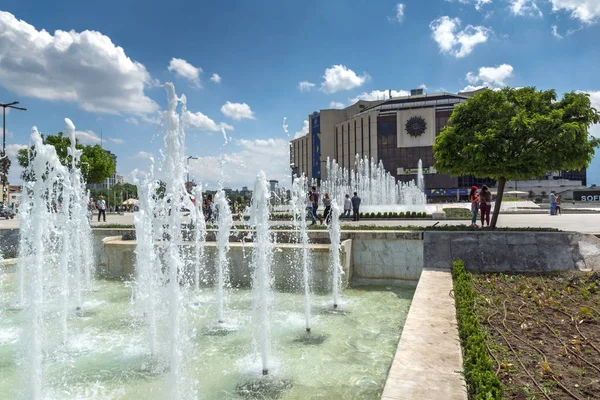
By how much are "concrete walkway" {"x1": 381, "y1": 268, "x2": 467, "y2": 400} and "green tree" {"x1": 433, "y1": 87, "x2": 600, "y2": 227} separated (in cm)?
582

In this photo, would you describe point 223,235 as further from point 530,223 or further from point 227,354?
point 530,223

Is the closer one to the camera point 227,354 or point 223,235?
point 227,354

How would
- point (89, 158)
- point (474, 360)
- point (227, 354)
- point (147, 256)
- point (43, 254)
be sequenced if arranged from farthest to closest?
point (89, 158) < point (147, 256) < point (43, 254) < point (227, 354) < point (474, 360)

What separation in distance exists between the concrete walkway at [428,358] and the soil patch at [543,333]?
36 centimetres

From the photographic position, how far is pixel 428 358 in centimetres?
360

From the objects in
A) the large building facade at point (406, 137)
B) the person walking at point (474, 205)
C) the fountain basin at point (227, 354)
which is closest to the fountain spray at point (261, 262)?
the fountain basin at point (227, 354)

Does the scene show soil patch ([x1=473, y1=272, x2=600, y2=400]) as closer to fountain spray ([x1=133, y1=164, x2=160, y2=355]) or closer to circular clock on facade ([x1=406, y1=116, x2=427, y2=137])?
fountain spray ([x1=133, y1=164, x2=160, y2=355])

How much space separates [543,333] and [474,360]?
1701 mm

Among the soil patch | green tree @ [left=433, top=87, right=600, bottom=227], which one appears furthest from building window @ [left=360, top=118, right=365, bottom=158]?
the soil patch

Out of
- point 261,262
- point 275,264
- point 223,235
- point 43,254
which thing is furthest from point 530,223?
point 43,254

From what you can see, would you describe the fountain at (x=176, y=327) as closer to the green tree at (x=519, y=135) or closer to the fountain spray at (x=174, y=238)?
the fountain spray at (x=174, y=238)

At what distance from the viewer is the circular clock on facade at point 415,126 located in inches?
2340

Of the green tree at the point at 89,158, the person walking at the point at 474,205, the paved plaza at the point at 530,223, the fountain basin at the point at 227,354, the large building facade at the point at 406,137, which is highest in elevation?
the large building facade at the point at 406,137

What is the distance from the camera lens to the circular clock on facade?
59.4m
